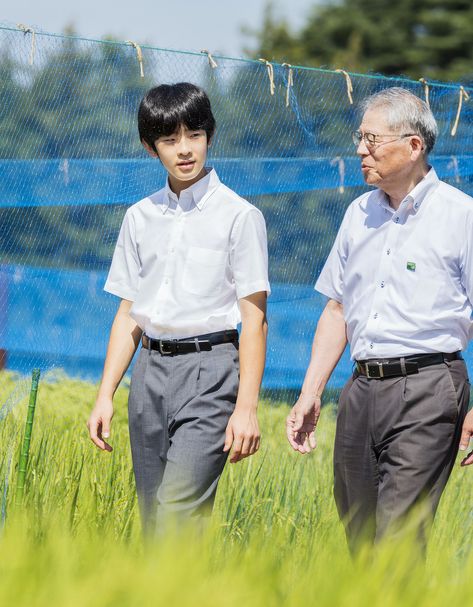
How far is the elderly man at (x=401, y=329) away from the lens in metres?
3.37

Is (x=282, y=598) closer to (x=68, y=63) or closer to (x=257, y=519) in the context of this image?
(x=257, y=519)

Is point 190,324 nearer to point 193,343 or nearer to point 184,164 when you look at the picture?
point 193,343

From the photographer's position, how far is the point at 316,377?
3.65 metres

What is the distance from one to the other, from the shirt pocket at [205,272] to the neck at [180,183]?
0.20 metres

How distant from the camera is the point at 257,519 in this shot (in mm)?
3986

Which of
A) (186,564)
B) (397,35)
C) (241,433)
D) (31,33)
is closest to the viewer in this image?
(186,564)

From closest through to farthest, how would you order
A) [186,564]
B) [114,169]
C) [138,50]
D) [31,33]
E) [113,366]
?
1. [186,564]
2. [113,366]
3. [31,33]
4. [138,50]
5. [114,169]

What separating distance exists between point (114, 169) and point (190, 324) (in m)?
2.28

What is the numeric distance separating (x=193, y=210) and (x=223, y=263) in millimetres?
188

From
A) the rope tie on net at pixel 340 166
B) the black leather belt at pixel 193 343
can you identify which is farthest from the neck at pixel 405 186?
the rope tie on net at pixel 340 166

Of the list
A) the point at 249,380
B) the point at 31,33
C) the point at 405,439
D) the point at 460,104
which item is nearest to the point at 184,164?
the point at 249,380

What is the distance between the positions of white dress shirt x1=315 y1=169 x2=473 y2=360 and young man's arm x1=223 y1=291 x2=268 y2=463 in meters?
0.34

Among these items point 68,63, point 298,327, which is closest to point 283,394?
point 298,327

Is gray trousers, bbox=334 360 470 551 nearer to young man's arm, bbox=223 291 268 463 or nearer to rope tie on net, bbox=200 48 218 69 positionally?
young man's arm, bbox=223 291 268 463
